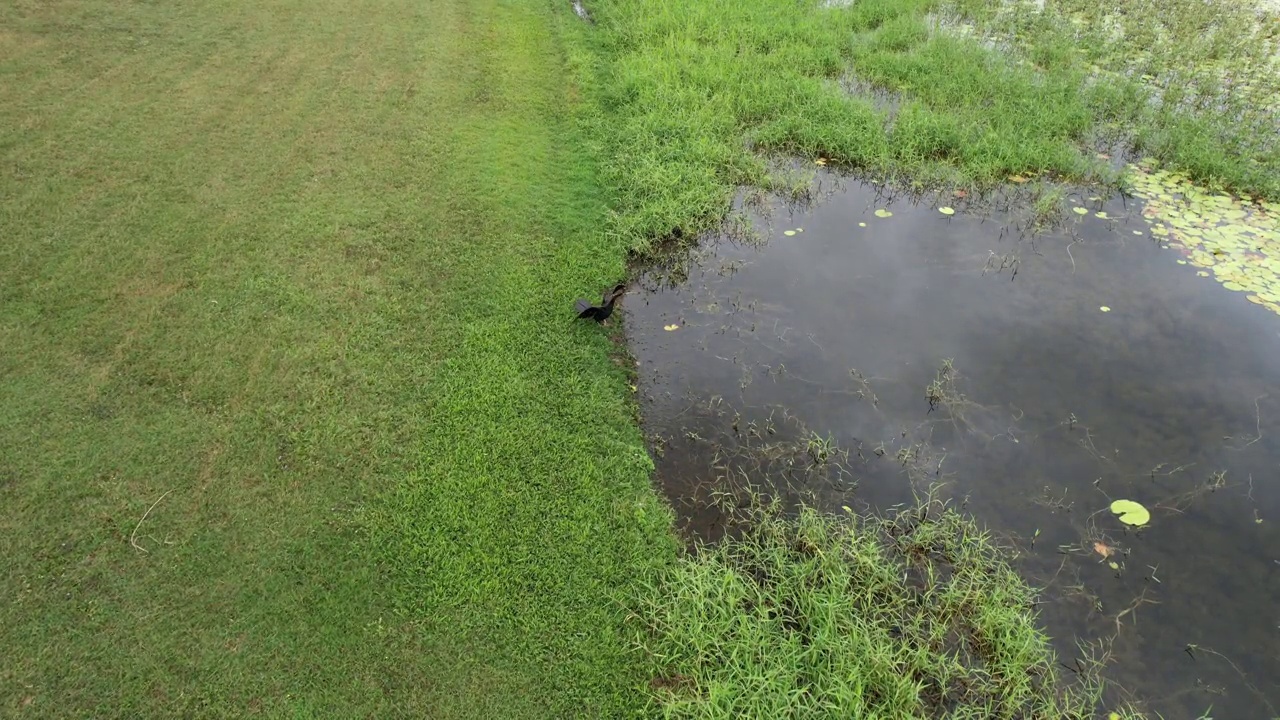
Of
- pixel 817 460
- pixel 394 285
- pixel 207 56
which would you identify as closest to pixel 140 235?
pixel 394 285

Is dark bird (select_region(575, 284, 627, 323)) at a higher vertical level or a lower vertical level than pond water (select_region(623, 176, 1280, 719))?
higher

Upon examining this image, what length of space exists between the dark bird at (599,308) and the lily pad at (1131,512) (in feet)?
9.17

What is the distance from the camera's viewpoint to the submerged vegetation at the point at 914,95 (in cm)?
571

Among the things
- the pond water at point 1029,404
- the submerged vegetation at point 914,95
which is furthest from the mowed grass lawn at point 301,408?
the submerged vegetation at point 914,95

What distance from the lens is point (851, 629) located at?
2.83 meters

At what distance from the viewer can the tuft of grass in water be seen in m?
2.63

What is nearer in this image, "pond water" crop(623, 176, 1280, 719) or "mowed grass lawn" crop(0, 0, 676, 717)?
"mowed grass lawn" crop(0, 0, 676, 717)

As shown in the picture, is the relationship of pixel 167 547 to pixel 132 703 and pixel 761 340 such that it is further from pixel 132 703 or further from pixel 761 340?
pixel 761 340

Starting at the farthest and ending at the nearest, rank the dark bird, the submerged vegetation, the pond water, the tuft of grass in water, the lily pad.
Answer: the submerged vegetation → the dark bird → the lily pad → the pond water → the tuft of grass in water

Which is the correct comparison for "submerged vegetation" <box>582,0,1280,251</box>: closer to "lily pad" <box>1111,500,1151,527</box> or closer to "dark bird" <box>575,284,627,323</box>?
"dark bird" <box>575,284,627,323</box>

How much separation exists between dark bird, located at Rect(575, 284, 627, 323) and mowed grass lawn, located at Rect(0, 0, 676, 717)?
0.11 meters

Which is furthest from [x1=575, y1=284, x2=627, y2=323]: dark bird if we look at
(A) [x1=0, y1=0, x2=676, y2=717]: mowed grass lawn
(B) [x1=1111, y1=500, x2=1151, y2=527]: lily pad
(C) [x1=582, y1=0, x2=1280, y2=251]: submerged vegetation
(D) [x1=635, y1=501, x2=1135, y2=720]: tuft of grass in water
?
(B) [x1=1111, y1=500, x2=1151, y2=527]: lily pad

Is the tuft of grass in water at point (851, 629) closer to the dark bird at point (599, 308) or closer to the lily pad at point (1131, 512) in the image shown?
the lily pad at point (1131, 512)

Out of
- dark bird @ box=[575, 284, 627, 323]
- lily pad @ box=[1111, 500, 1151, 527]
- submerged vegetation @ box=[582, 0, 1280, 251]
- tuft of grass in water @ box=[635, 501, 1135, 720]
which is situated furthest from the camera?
submerged vegetation @ box=[582, 0, 1280, 251]
